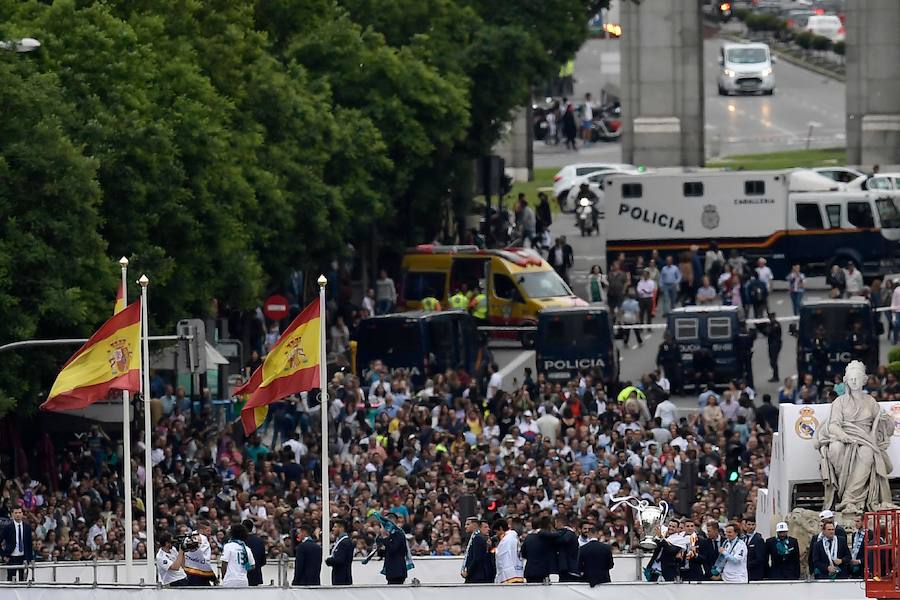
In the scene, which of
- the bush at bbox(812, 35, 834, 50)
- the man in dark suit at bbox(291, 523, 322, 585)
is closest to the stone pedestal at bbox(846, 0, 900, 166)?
the bush at bbox(812, 35, 834, 50)

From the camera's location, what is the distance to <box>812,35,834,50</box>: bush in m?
136

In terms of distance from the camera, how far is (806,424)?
106 ft

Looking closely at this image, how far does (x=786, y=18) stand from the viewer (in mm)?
147250

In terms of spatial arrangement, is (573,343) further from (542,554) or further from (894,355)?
(542,554)

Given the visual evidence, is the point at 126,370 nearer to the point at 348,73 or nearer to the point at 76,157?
the point at 76,157

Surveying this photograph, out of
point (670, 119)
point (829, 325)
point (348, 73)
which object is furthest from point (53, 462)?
point (670, 119)

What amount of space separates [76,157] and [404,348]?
1250 cm

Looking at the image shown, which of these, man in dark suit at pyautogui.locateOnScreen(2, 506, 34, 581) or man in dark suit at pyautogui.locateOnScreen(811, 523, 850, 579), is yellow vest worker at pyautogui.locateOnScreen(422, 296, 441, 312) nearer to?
man in dark suit at pyautogui.locateOnScreen(2, 506, 34, 581)

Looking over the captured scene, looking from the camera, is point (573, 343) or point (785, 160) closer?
point (573, 343)

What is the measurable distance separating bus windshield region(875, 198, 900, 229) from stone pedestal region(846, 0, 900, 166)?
77.0 ft

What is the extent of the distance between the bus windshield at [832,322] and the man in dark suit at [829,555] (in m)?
25.0

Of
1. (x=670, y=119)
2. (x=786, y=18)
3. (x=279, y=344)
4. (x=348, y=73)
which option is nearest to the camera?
(x=279, y=344)

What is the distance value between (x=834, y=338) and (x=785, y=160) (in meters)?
48.6

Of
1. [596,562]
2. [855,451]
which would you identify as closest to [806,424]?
[855,451]
